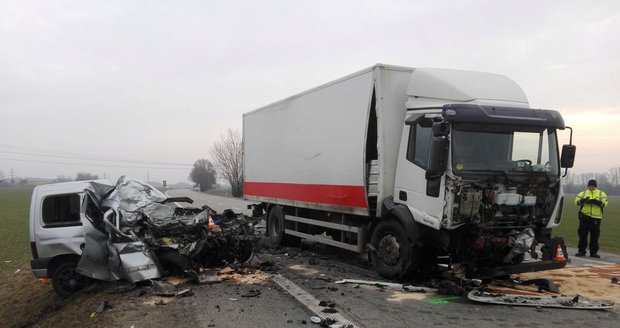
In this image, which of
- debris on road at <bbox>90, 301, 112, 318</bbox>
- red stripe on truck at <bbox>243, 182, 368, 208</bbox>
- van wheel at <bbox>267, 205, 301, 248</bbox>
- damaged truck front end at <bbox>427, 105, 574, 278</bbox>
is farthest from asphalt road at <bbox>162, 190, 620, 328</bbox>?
van wheel at <bbox>267, 205, 301, 248</bbox>

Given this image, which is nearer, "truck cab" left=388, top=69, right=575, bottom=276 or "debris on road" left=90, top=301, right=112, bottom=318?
"debris on road" left=90, top=301, right=112, bottom=318

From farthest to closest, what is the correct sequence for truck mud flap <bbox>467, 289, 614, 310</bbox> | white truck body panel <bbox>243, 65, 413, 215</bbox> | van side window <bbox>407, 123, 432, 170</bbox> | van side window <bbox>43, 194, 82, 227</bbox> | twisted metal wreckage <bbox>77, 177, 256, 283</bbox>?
van side window <bbox>43, 194, 82, 227</bbox> < white truck body panel <bbox>243, 65, 413, 215</bbox> < twisted metal wreckage <bbox>77, 177, 256, 283</bbox> < van side window <bbox>407, 123, 432, 170</bbox> < truck mud flap <bbox>467, 289, 614, 310</bbox>

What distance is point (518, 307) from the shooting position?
5684 mm

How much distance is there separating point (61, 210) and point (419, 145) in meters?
5.70

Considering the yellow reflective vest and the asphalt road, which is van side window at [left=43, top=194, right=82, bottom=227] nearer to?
the asphalt road

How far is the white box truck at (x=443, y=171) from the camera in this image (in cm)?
611

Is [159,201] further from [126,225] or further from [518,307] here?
[518,307]

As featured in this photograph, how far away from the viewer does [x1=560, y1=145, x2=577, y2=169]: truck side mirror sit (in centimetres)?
666

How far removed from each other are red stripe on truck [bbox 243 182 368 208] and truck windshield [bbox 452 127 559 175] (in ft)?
5.93

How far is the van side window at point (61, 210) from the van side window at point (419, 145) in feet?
17.2

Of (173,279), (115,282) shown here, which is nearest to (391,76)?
(173,279)

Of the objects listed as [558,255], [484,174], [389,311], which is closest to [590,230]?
[558,255]

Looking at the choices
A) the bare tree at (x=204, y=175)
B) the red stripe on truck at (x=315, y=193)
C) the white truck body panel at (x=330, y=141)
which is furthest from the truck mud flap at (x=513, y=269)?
the bare tree at (x=204, y=175)

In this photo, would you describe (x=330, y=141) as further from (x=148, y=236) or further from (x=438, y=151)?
(x=148, y=236)
